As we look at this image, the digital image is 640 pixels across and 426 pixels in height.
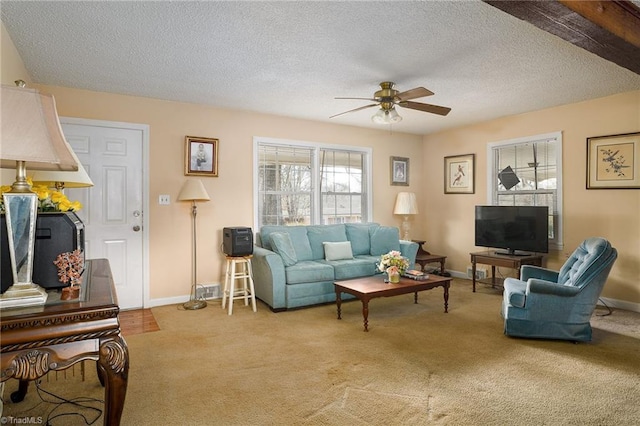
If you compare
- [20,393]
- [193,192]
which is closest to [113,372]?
[20,393]

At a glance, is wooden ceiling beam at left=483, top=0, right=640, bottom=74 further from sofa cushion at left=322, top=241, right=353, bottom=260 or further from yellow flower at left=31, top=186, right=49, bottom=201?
sofa cushion at left=322, top=241, right=353, bottom=260

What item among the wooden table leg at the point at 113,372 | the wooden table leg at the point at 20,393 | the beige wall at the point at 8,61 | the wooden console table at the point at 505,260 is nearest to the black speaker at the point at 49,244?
the wooden table leg at the point at 113,372

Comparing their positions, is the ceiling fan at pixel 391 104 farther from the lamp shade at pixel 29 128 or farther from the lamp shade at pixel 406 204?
the lamp shade at pixel 29 128

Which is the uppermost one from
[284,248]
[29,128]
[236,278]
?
[29,128]

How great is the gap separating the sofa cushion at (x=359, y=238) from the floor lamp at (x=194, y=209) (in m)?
2.07

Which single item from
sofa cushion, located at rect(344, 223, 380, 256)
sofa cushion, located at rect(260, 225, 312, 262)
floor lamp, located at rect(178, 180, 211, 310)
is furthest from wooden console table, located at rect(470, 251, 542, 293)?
floor lamp, located at rect(178, 180, 211, 310)

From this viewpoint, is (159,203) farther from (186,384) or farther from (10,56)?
(186,384)

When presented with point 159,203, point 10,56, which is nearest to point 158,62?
point 10,56

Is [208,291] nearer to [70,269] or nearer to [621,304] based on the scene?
[70,269]

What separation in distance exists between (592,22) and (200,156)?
3.98m

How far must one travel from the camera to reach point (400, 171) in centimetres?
643

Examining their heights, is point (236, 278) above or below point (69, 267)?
below

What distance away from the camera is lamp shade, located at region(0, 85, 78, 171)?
119cm

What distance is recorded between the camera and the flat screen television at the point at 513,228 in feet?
15.4
